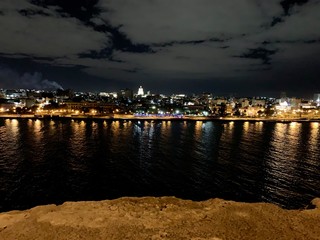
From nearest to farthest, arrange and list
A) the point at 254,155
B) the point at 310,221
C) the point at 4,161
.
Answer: the point at 310,221
the point at 4,161
the point at 254,155

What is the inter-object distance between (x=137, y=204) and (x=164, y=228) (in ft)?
10.2

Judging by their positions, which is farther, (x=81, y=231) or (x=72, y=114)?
(x=72, y=114)

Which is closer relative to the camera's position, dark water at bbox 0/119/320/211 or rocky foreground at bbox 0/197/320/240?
rocky foreground at bbox 0/197/320/240

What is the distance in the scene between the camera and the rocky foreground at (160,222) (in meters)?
10.2

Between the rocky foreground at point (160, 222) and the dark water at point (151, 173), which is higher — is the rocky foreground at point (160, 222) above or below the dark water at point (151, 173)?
above

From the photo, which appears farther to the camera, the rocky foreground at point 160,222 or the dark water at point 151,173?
the dark water at point 151,173

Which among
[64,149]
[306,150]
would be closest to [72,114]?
[64,149]

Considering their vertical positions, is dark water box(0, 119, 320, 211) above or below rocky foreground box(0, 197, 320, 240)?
below

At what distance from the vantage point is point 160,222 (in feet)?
37.0

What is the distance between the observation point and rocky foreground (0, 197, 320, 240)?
1022 centimetres

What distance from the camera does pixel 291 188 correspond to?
29250 mm

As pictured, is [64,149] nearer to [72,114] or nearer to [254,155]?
[254,155]

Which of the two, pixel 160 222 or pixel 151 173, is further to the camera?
pixel 151 173

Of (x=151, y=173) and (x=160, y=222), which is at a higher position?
(x=160, y=222)
